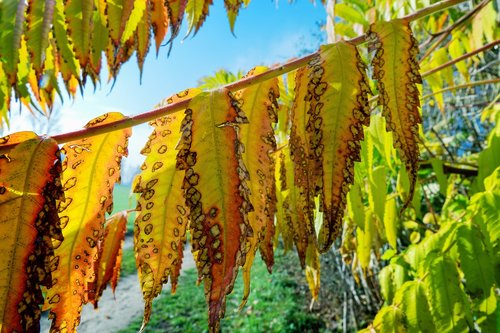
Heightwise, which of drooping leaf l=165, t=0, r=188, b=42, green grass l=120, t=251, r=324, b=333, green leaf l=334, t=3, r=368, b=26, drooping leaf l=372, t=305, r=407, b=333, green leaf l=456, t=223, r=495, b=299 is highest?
green leaf l=334, t=3, r=368, b=26

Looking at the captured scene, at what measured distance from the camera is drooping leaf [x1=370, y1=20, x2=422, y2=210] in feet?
1.41

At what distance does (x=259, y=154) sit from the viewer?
1.62 ft

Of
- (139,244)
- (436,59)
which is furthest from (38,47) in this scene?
(436,59)

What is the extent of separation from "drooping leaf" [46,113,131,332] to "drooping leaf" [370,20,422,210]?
1.01 feet

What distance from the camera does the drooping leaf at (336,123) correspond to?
0.40m

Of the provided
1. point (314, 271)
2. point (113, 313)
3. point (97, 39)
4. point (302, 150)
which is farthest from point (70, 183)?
point (113, 313)

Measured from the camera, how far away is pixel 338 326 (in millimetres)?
4961

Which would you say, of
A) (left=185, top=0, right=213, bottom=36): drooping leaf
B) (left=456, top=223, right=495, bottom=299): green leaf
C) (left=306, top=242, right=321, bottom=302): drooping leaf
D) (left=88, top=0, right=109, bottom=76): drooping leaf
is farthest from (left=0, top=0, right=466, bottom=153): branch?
(left=456, top=223, right=495, bottom=299): green leaf

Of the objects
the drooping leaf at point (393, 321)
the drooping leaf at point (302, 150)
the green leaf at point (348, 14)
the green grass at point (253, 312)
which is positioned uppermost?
the green leaf at point (348, 14)

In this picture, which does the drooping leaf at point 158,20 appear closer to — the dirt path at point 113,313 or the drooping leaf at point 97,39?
the drooping leaf at point 97,39

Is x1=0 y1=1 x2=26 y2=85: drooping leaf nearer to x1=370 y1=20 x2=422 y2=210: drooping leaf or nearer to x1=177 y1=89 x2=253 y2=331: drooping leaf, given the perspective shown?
x1=177 y1=89 x2=253 y2=331: drooping leaf

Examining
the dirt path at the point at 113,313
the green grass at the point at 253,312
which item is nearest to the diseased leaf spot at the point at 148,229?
the green grass at the point at 253,312

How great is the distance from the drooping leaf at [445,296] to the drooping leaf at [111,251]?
0.70 meters

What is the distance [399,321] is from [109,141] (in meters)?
0.84
